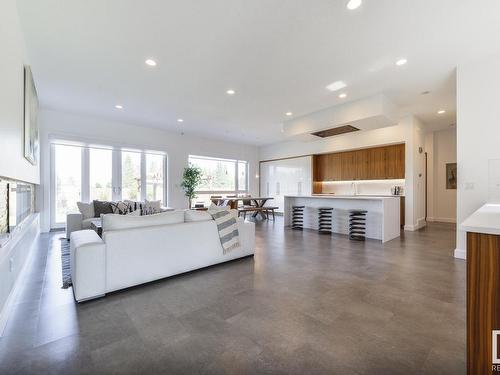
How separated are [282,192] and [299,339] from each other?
26.9ft

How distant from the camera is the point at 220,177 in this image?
31.7ft

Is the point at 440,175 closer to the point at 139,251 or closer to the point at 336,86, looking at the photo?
the point at 336,86

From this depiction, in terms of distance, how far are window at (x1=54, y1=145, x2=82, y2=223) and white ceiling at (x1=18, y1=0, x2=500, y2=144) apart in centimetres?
134

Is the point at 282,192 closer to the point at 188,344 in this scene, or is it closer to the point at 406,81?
the point at 406,81

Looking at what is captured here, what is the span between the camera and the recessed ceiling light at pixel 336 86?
13.6ft

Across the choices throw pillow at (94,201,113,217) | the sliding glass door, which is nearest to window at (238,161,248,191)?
the sliding glass door

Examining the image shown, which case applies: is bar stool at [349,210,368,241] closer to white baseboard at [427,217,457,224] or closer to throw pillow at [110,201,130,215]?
white baseboard at [427,217,457,224]

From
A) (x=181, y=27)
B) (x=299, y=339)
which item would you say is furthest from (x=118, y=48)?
(x=299, y=339)

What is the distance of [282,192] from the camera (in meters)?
9.82

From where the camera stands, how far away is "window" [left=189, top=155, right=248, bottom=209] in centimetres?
902

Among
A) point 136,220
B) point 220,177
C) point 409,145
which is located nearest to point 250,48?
point 136,220

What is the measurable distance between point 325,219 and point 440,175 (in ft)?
15.7

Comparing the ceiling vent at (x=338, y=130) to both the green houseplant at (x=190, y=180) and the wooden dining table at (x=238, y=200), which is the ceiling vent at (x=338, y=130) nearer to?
the wooden dining table at (x=238, y=200)

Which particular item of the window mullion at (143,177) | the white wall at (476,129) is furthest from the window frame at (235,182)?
the white wall at (476,129)
